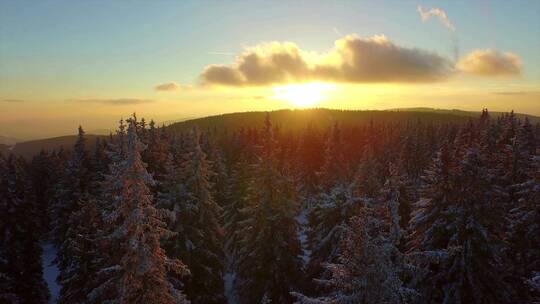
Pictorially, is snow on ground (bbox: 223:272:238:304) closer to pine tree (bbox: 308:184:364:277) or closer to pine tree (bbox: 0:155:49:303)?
pine tree (bbox: 308:184:364:277)

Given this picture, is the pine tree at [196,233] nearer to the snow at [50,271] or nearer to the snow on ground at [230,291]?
the snow on ground at [230,291]

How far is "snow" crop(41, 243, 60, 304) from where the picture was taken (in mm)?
39656

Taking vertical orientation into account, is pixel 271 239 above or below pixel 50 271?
above

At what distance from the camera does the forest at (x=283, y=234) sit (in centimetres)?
1282

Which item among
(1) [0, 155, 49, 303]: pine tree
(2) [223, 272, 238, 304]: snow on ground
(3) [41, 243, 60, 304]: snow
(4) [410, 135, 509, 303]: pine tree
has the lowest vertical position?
(3) [41, 243, 60, 304]: snow

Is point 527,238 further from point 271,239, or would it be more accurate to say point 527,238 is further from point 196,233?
point 196,233

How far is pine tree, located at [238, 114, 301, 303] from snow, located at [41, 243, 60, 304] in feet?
70.0

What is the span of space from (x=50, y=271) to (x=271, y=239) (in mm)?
35127

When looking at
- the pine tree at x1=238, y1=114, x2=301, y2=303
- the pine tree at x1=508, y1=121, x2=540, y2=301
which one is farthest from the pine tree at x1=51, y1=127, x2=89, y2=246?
the pine tree at x1=508, y1=121, x2=540, y2=301

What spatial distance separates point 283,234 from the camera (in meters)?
25.0

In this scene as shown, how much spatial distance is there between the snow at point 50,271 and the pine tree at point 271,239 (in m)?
21.3

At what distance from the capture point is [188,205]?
25.0 m

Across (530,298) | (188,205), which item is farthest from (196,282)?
(530,298)

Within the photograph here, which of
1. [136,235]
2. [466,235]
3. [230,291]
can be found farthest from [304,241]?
[136,235]
